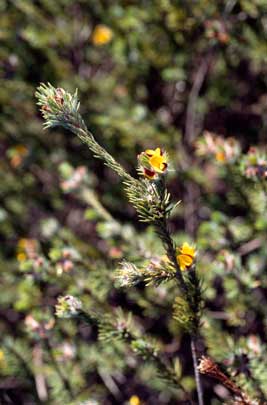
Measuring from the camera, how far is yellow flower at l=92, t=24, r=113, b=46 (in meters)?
2.44

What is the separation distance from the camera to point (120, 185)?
247 centimetres

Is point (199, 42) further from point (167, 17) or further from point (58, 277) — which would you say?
point (58, 277)

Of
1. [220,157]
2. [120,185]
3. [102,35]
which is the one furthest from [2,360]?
[102,35]

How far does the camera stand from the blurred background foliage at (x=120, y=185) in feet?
5.98

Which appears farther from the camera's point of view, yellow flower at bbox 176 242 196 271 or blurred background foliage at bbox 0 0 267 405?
blurred background foliage at bbox 0 0 267 405

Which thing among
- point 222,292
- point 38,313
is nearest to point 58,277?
point 38,313

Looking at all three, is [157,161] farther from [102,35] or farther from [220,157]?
[102,35]

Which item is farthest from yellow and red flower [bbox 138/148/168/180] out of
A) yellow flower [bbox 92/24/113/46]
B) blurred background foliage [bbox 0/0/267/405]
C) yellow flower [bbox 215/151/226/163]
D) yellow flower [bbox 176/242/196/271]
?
yellow flower [bbox 92/24/113/46]

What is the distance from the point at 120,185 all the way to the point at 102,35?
2.53 feet

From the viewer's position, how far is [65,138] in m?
2.60

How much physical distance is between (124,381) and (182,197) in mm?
950

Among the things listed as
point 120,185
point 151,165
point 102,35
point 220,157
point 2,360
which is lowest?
point 2,360

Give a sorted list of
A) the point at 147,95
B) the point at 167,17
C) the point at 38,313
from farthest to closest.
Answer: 1. the point at 147,95
2. the point at 167,17
3. the point at 38,313

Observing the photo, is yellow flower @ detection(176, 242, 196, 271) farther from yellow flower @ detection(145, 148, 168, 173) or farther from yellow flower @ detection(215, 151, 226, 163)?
yellow flower @ detection(215, 151, 226, 163)
